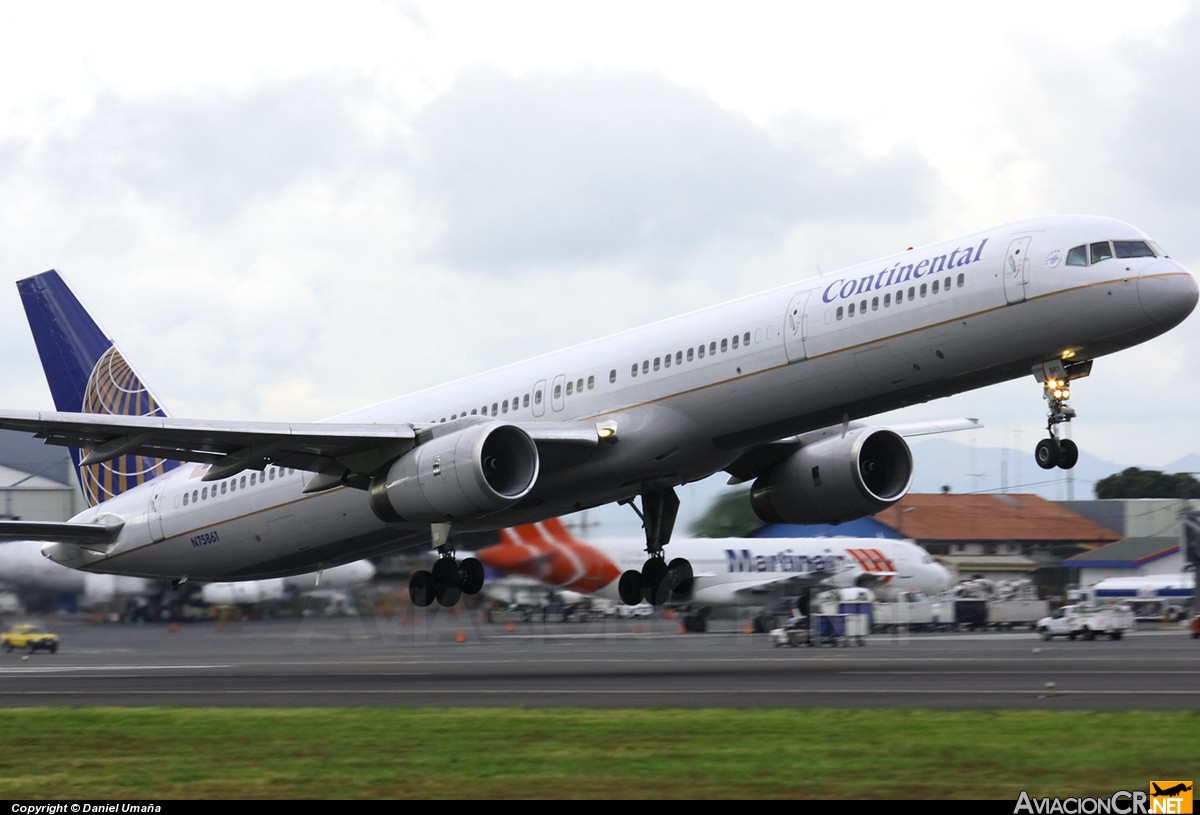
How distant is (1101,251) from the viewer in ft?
83.2

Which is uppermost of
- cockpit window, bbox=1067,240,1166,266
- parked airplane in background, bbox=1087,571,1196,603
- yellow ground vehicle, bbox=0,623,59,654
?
cockpit window, bbox=1067,240,1166,266

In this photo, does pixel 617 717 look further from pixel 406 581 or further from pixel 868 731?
pixel 406 581

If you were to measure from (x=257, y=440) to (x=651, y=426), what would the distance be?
7720 millimetres

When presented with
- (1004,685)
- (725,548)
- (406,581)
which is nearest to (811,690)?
(1004,685)

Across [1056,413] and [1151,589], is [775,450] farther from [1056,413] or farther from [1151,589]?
[1151,589]

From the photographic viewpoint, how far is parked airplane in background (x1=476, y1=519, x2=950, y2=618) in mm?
44062

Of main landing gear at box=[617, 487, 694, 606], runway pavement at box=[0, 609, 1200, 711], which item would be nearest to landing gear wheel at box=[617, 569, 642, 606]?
main landing gear at box=[617, 487, 694, 606]

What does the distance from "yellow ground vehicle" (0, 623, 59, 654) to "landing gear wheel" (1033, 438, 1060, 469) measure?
30969 millimetres

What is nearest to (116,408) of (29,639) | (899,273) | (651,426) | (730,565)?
(29,639)

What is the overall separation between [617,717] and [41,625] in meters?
28.5

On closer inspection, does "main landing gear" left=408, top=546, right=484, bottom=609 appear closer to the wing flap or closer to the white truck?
the wing flap

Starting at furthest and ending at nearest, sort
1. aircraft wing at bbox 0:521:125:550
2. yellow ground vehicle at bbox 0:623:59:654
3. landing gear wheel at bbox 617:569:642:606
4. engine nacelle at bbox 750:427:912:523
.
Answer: yellow ground vehicle at bbox 0:623:59:654
landing gear wheel at bbox 617:569:642:606
aircraft wing at bbox 0:521:125:550
engine nacelle at bbox 750:427:912:523

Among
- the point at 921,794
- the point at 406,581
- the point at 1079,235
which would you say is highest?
the point at 1079,235

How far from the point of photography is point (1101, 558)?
91875 mm
